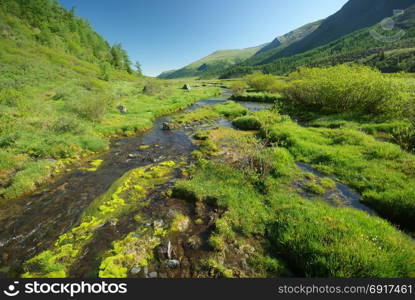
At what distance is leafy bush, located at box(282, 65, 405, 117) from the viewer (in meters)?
17.6

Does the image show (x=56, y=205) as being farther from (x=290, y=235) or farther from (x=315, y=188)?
(x=315, y=188)

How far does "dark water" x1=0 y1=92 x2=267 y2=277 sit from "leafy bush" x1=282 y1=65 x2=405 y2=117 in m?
20.0

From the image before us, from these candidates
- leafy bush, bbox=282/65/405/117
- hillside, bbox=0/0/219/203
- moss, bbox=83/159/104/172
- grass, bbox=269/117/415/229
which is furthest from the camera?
leafy bush, bbox=282/65/405/117

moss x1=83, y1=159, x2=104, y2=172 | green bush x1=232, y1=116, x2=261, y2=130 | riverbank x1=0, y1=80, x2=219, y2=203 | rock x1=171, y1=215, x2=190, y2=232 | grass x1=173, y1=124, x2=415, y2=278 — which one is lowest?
grass x1=173, y1=124, x2=415, y2=278

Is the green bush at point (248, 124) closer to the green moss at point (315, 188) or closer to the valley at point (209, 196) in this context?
the valley at point (209, 196)

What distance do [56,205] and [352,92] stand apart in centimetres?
2889

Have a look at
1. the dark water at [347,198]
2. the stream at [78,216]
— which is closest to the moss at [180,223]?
the stream at [78,216]

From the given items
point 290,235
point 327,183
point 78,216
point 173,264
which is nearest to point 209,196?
point 173,264

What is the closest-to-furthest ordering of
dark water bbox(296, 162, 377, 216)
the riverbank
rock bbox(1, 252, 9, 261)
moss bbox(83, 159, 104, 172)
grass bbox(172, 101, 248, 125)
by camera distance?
rock bbox(1, 252, 9, 261), dark water bbox(296, 162, 377, 216), the riverbank, moss bbox(83, 159, 104, 172), grass bbox(172, 101, 248, 125)

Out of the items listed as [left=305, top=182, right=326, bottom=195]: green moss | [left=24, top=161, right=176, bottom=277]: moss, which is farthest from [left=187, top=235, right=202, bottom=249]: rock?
[left=305, top=182, right=326, bottom=195]: green moss

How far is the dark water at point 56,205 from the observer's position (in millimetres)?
6590

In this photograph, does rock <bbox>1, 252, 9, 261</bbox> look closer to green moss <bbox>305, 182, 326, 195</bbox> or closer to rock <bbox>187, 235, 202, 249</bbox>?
rock <bbox>187, 235, 202, 249</bbox>

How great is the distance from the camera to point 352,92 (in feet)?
67.1

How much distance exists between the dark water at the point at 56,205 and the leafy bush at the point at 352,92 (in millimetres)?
19966
